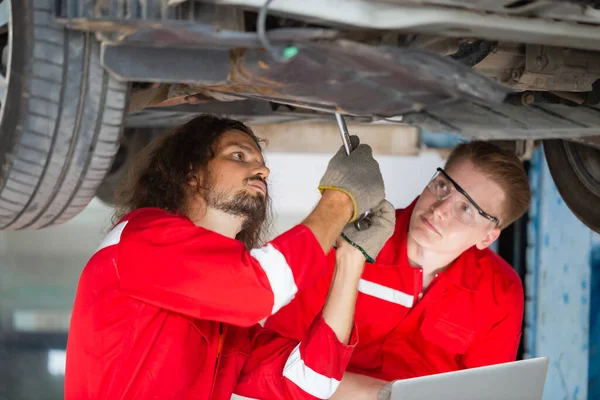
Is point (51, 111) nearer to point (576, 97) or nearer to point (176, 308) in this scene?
point (176, 308)

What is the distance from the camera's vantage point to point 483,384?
1.71 m

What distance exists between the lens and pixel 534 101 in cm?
185

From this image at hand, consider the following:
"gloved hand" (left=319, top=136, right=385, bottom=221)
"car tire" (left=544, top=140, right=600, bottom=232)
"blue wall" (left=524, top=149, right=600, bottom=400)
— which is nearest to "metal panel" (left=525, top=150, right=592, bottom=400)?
"blue wall" (left=524, top=149, right=600, bottom=400)

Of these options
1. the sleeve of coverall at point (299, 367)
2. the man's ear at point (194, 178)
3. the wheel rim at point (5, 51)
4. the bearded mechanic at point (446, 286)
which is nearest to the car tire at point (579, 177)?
the bearded mechanic at point (446, 286)

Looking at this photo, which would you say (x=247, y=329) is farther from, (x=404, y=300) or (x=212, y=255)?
(x=212, y=255)

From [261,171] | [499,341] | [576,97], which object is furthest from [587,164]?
[261,171]

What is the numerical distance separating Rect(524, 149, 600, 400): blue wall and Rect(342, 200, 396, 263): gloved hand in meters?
1.21

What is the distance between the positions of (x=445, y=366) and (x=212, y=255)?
0.97 metres

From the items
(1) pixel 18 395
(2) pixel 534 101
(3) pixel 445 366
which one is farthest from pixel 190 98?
A: (1) pixel 18 395

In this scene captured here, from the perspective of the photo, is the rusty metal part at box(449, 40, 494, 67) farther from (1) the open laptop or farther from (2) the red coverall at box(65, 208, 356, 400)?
(1) the open laptop

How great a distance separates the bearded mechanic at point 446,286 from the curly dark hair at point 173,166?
388mm

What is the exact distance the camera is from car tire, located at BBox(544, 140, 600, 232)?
6.82 feet

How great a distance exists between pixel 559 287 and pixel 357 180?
4.62ft

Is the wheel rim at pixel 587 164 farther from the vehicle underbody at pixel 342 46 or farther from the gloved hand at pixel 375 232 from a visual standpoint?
the gloved hand at pixel 375 232
